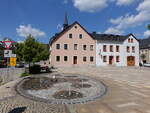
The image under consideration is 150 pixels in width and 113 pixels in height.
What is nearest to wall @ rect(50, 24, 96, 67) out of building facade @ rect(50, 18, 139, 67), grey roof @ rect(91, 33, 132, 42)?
building facade @ rect(50, 18, 139, 67)

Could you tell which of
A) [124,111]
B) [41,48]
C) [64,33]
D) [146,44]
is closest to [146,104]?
[124,111]

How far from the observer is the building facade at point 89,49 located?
29672 mm

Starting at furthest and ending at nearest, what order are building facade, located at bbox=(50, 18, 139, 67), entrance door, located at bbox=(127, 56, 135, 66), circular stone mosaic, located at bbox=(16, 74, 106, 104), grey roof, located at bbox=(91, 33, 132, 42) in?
entrance door, located at bbox=(127, 56, 135, 66) → grey roof, located at bbox=(91, 33, 132, 42) → building facade, located at bbox=(50, 18, 139, 67) → circular stone mosaic, located at bbox=(16, 74, 106, 104)

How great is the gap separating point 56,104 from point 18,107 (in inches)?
63.7

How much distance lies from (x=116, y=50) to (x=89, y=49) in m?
7.91

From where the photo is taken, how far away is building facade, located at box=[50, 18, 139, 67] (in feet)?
97.3

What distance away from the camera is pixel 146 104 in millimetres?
5945

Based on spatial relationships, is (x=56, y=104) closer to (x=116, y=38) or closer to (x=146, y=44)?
(x=116, y=38)

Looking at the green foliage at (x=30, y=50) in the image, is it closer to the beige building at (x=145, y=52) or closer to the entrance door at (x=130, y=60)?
the entrance door at (x=130, y=60)

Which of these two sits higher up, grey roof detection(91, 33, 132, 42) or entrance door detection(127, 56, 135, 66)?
grey roof detection(91, 33, 132, 42)

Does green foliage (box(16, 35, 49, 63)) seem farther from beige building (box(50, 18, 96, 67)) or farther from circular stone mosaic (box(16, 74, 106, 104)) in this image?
beige building (box(50, 18, 96, 67))

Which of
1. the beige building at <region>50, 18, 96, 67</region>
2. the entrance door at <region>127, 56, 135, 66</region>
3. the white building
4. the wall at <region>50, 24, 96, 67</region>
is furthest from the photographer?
the entrance door at <region>127, 56, 135, 66</region>

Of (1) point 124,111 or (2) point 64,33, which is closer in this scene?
(1) point 124,111

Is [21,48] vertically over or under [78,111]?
over
